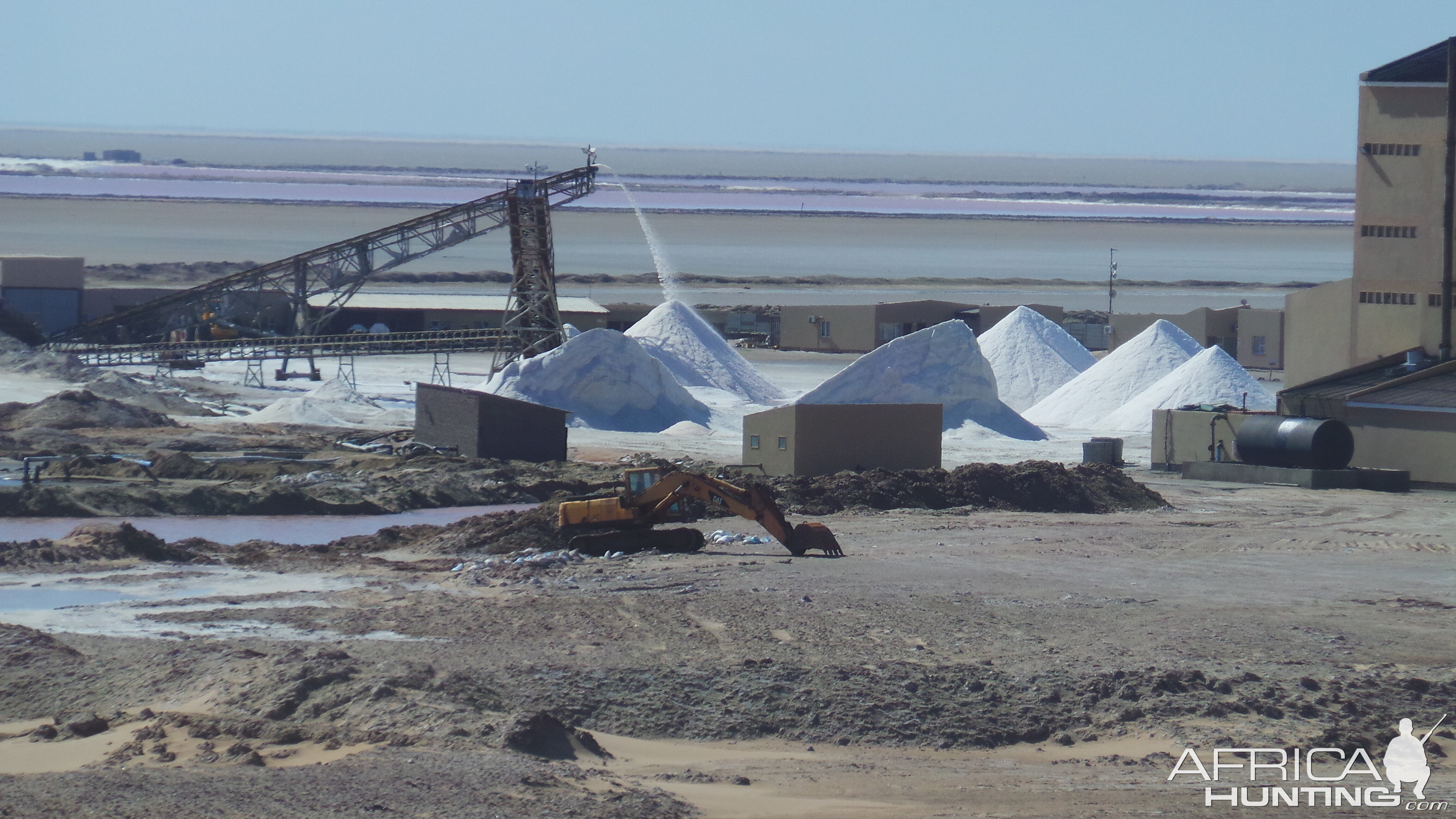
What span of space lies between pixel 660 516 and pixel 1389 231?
19219mm

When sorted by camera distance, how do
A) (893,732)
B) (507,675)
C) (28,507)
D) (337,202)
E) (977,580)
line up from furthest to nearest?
1. (337,202)
2. (28,507)
3. (977,580)
4. (507,675)
5. (893,732)

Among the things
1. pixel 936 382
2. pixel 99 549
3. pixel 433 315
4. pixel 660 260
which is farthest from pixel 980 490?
pixel 660 260

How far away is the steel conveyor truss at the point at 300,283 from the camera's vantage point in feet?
133

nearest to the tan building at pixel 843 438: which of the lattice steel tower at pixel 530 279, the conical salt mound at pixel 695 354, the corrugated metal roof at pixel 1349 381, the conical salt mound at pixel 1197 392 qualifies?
the corrugated metal roof at pixel 1349 381

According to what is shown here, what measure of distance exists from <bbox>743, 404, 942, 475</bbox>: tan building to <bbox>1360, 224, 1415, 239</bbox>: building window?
442 inches

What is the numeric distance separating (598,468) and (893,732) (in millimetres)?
15104

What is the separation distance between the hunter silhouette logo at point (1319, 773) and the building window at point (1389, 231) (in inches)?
852

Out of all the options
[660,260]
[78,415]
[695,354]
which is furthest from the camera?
[660,260]

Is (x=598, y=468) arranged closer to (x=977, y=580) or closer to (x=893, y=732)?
(x=977, y=580)

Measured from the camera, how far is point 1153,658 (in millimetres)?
12711

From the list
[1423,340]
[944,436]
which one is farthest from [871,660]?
[1423,340]

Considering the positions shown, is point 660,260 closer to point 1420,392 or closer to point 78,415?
point 78,415

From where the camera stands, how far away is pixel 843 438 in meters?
24.4

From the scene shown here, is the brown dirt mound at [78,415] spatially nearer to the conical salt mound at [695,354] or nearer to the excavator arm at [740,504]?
the conical salt mound at [695,354]
